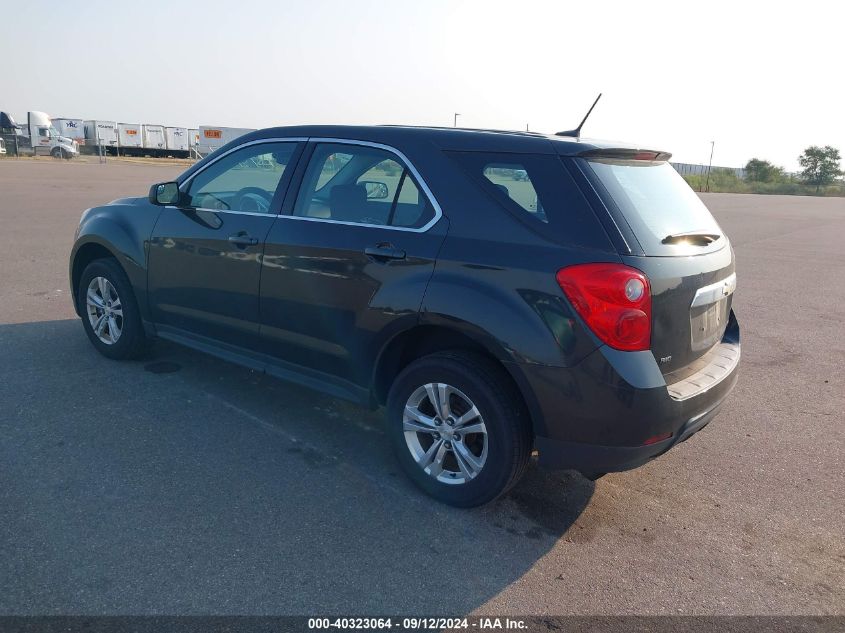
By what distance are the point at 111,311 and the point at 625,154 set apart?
12.9 ft

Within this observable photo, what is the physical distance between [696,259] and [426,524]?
5.93 feet

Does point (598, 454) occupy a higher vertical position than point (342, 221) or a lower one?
lower

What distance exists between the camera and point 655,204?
11.6ft

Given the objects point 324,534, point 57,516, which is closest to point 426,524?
point 324,534

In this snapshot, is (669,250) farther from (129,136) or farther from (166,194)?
(129,136)

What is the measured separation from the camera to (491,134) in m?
3.68

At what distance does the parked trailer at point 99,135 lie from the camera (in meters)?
56.5

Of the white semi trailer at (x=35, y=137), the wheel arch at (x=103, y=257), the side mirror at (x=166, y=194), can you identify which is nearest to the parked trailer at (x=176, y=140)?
the white semi trailer at (x=35, y=137)

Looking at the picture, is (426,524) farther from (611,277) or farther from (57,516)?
(57,516)

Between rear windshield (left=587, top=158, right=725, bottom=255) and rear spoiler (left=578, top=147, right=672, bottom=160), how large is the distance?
0.08 ft

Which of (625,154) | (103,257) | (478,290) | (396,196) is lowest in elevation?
(103,257)

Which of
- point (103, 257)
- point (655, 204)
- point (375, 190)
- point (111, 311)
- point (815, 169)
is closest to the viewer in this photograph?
point (655, 204)

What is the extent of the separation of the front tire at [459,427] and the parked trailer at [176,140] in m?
61.5

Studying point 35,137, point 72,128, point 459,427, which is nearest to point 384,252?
point 459,427
